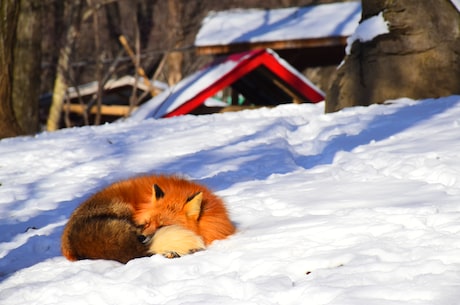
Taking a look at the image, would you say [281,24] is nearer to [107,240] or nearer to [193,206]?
[193,206]

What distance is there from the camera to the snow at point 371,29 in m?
11.6

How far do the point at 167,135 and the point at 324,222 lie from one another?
18.1ft

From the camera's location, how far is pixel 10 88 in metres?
12.4

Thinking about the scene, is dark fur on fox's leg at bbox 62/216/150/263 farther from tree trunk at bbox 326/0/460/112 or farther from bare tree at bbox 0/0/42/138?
bare tree at bbox 0/0/42/138

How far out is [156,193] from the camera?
4.77 metres

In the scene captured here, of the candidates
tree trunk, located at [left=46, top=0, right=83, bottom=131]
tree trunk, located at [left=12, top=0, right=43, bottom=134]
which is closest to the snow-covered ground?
tree trunk, located at [left=12, top=0, right=43, bottom=134]

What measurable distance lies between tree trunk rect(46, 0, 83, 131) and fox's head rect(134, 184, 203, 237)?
67.2 ft

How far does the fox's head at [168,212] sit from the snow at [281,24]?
17.8 meters

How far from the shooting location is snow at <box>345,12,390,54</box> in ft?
38.2

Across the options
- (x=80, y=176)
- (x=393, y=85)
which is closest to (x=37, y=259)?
(x=80, y=176)

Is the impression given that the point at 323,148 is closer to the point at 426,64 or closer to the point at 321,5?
the point at 426,64

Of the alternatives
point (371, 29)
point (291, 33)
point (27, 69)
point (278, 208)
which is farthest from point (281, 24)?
point (278, 208)

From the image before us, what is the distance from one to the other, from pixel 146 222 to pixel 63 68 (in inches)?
822

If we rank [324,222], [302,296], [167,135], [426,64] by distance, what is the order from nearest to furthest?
[302,296], [324,222], [167,135], [426,64]
